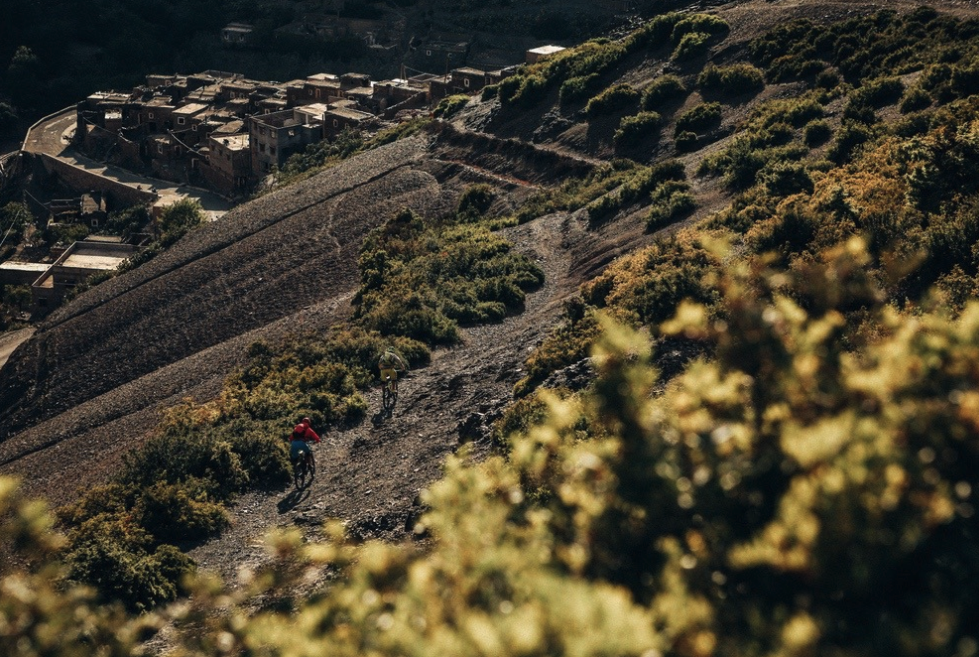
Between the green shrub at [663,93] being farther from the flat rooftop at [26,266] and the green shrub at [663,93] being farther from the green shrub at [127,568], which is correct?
the flat rooftop at [26,266]

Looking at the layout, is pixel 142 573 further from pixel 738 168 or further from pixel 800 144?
pixel 800 144

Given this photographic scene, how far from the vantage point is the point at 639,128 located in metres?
39.7

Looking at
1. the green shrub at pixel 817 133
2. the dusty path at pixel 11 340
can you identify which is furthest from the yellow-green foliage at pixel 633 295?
the dusty path at pixel 11 340

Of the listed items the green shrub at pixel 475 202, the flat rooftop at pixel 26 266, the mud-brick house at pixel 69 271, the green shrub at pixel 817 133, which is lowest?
the flat rooftop at pixel 26 266

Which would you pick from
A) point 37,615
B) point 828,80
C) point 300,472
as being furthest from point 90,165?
point 37,615

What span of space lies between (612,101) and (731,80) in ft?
19.0

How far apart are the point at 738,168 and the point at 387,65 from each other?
67970 millimetres

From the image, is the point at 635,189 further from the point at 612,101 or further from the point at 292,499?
the point at 292,499

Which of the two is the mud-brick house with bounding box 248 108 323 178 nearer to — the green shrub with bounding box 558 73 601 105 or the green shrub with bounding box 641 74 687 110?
the green shrub with bounding box 558 73 601 105

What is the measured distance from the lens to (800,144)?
30250 mm

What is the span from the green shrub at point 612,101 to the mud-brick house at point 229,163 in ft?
104

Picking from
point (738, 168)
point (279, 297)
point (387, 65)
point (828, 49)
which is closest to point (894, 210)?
point (738, 168)

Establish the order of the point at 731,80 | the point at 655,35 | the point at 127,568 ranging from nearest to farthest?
the point at 127,568 → the point at 731,80 → the point at 655,35

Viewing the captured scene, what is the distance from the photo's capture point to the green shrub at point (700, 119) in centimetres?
3744
